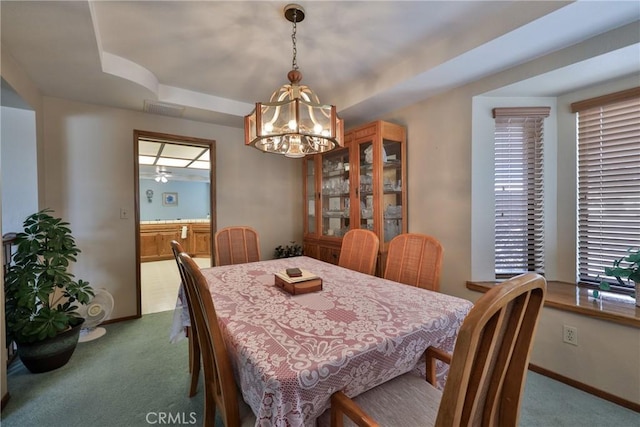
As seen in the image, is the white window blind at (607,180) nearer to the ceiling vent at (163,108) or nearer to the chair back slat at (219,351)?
the chair back slat at (219,351)

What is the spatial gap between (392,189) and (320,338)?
2.12 m

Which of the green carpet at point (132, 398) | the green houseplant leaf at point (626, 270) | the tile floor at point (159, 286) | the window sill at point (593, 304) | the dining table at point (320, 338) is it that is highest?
the green houseplant leaf at point (626, 270)

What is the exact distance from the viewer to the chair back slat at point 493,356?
22.7 inches

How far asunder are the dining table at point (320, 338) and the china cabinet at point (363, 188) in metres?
1.27

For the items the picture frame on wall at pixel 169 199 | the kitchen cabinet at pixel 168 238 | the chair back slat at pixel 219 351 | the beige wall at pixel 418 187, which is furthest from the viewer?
the picture frame on wall at pixel 169 199

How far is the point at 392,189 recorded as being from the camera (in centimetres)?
282

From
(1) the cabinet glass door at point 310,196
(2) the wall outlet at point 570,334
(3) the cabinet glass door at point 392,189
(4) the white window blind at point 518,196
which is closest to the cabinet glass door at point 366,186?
(3) the cabinet glass door at point 392,189

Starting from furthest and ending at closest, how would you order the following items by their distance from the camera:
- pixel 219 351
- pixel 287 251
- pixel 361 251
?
pixel 287 251
pixel 361 251
pixel 219 351

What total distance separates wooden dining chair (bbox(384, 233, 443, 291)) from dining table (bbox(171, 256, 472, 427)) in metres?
0.22

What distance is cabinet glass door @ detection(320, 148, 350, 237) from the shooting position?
3158 mm

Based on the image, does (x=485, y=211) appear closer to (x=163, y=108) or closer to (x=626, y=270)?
(x=626, y=270)

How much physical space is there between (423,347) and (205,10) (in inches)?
86.0

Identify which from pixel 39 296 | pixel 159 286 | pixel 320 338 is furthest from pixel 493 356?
pixel 159 286

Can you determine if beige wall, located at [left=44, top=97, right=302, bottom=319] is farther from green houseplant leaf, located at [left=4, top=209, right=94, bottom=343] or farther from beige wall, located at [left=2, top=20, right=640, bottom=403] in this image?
green houseplant leaf, located at [left=4, top=209, right=94, bottom=343]
